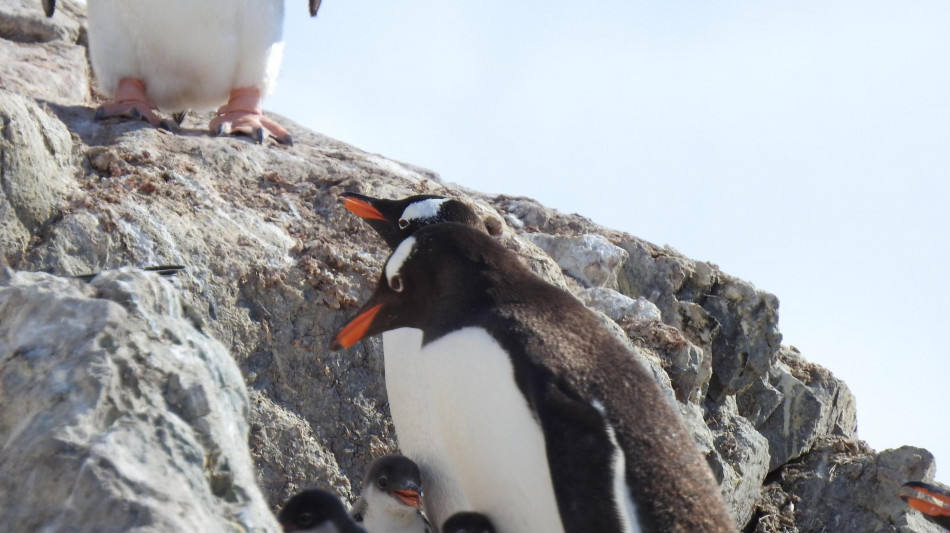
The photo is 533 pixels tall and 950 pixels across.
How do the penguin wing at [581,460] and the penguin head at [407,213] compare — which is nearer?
the penguin wing at [581,460]

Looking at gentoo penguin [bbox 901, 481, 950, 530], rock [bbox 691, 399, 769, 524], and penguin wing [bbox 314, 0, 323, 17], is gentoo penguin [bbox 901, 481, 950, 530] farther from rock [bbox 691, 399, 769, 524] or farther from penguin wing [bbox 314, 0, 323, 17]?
penguin wing [bbox 314, 0, 323, 17]

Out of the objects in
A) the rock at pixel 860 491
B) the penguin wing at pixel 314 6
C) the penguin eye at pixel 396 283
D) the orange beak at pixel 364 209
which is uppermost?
the penguin wing at pixel 314 6

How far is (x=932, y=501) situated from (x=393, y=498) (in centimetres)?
323

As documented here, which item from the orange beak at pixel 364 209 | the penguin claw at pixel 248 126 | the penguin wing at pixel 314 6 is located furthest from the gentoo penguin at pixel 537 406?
the penguin wing at pixel 314 6

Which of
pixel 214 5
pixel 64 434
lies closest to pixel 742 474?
pixel 214 5

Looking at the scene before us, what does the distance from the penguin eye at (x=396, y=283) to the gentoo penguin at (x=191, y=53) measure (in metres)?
2.62

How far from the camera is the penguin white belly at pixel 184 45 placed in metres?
6.36

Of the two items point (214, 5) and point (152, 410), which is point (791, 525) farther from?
point (152, 410)

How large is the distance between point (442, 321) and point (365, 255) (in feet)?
5.78

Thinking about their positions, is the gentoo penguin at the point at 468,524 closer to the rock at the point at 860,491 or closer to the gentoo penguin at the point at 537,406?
the gentoo penguin at the point at 537,406

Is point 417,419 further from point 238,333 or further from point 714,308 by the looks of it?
point 714,308

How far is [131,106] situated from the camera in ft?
19.3

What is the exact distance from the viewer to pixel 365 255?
5.20 meters

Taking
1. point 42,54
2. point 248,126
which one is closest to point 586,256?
point 248,126
